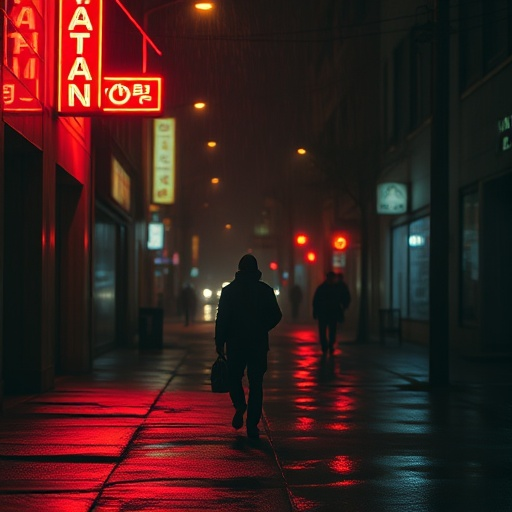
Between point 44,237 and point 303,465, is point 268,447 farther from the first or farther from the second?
point 44,237

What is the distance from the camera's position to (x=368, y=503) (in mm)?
7812

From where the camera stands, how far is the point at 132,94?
1755 cm

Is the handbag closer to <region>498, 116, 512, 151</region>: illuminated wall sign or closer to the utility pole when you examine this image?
the utility pole

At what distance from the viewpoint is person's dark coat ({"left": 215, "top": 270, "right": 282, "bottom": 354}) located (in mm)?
11344

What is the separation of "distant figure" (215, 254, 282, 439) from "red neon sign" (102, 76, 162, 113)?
653 centimetres

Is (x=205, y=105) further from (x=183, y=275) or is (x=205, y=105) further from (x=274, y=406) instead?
(x=183, y=275)

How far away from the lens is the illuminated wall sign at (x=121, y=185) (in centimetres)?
2539

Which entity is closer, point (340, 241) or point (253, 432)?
point (253, 432)

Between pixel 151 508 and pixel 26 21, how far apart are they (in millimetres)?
8552

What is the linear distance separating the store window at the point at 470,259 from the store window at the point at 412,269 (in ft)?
12.5

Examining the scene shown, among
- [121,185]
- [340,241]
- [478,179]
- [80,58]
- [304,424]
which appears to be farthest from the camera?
[340,241]

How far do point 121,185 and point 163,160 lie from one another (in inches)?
466

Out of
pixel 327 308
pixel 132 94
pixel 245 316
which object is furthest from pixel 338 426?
pixel 327 308

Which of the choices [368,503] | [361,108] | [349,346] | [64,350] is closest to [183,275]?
[361,108]
